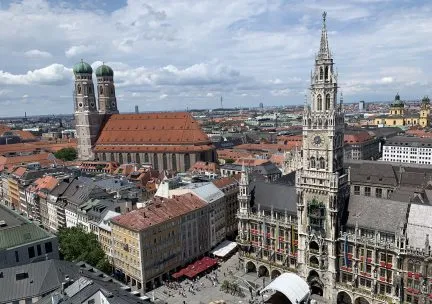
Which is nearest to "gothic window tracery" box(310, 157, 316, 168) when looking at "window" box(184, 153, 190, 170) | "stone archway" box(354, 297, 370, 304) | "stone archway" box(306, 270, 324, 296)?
"stone archway" box(306, 270, 324, 296)

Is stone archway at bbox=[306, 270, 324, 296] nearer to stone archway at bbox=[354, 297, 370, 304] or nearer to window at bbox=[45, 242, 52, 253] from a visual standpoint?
stone archway at bbox=[354, 297, 370, 304]

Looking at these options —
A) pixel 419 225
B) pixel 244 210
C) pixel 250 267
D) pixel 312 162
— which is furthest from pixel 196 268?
pixel 419 225

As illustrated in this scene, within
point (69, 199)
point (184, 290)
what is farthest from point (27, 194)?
point (184, 290)

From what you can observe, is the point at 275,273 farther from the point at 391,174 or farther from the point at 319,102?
the point at 391,174

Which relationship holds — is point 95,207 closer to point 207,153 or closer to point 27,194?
point 27,194

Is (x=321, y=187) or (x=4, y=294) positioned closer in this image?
(x=4, y=294)

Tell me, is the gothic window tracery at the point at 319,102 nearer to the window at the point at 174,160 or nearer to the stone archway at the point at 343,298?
the stone archway at the point at 343,298
